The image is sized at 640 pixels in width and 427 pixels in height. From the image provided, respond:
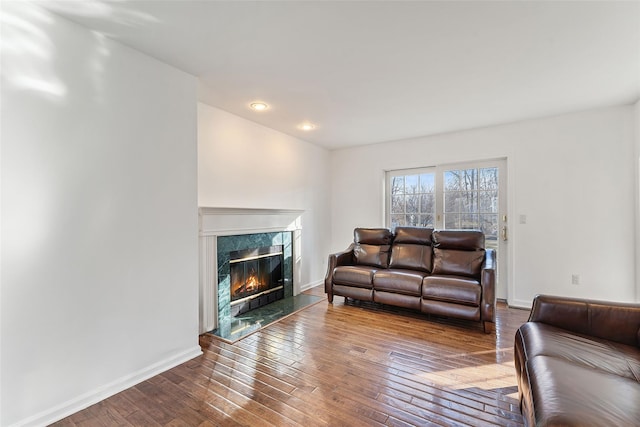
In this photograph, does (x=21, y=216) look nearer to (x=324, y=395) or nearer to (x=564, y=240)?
(x=324, y=395)

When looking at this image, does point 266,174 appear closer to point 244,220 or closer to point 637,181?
point 244,220

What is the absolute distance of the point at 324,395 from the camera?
71.1 inches

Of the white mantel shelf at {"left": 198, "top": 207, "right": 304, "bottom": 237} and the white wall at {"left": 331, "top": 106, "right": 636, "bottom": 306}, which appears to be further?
the white wall at {"left": 331, "top": 106, "right": 636, "bottom": 306}

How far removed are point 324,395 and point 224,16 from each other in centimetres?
243

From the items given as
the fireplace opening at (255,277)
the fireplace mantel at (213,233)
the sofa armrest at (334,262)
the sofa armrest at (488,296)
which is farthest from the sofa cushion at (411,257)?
the fireplace mantel at (213,233)

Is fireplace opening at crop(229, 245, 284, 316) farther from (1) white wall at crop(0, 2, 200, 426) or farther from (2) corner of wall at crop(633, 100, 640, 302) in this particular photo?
(2) corner of wall at crop(633, 100, 640, 302)

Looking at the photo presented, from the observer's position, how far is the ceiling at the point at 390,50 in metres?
1.64

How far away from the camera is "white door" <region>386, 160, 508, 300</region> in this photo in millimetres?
3824

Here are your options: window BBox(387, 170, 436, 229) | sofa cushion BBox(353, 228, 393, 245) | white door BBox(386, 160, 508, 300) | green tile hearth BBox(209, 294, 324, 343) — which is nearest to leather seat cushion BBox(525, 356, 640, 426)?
green tile hearth BBox(209, 294, 324, 343)

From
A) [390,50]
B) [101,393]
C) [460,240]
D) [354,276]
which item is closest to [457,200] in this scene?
[460,240]

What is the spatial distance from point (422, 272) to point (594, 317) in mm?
1829

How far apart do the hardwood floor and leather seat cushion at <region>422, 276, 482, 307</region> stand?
0.30 metres

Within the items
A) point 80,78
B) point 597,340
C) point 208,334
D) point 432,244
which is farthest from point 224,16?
point 432,244

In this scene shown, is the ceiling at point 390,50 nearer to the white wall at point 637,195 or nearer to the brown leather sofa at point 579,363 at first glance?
the white wall at point 637,195
